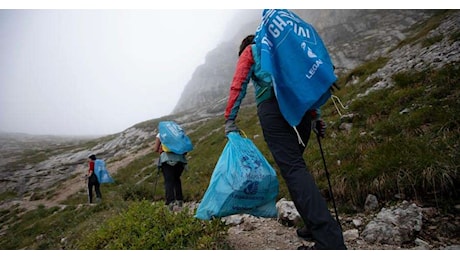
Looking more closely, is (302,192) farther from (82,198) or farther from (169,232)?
(82,198)

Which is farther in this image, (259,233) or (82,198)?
(82,198)

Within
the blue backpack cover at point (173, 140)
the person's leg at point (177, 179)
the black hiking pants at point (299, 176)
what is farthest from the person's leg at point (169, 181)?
the black hiking pants at point (299, 176)

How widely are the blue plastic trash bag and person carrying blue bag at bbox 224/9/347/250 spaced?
24 centimetres

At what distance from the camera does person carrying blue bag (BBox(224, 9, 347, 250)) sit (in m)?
2.61

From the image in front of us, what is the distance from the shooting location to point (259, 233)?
412cm

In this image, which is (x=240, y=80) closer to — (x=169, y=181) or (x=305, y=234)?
(x=305, y=234)

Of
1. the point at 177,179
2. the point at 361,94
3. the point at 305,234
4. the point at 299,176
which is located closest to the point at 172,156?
the point at 177,179

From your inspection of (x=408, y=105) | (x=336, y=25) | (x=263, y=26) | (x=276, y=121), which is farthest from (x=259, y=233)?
(x=336, y=25)

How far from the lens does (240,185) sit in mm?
2861

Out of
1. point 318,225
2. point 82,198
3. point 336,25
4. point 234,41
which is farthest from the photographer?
point 234,41

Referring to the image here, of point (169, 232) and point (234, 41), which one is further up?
point (234, 41)

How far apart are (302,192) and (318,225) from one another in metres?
0.33

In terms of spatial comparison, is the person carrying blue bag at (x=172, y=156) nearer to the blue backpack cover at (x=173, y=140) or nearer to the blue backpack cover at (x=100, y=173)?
the blue backpack cover at (x=173, y=140)

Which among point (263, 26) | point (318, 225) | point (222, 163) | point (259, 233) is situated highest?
point (263, 26)
